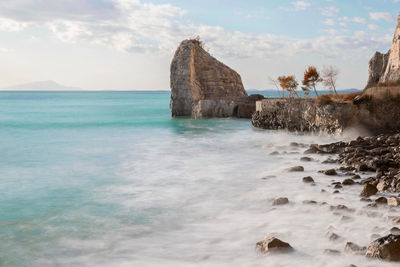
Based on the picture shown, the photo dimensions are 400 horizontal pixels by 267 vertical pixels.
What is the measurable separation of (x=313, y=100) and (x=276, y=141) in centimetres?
458

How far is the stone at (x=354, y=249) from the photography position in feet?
21.0

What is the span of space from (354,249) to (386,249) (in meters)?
0.57

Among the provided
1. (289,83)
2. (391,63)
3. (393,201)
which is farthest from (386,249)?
(289,83)

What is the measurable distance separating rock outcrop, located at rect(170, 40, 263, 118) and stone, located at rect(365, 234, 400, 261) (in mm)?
32688

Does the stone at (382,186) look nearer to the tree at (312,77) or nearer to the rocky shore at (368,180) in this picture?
the rocky shore at (368,180)

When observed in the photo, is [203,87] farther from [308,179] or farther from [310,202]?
[310,202]

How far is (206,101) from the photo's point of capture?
39.5 meters

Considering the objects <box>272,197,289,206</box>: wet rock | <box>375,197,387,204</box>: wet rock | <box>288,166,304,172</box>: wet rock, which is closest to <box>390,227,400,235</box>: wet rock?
<box>375,197,387,204</box>: wet rock

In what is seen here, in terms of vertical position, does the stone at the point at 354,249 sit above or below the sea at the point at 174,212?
above

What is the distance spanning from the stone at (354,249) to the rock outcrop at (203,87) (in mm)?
32323

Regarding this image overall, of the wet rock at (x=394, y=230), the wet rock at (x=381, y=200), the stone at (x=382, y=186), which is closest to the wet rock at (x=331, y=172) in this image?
the stone at (x=382, y=186)

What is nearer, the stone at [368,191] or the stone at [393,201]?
the stone at [393,201]

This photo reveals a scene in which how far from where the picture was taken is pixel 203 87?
138ft

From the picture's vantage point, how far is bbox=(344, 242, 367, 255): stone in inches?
252
